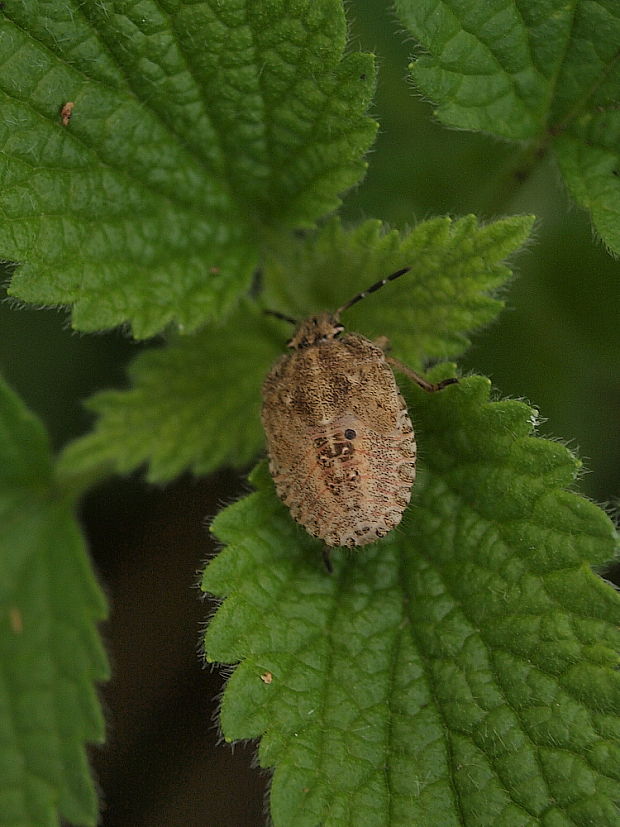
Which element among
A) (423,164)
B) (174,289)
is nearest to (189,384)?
(174,289)

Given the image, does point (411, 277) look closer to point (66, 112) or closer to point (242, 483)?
point (66, 112)

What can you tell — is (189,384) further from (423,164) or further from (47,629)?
(423,164)

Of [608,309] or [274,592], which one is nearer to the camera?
[274,592]

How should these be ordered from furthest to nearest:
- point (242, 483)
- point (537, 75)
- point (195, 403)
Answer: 1. point (242, 483)
2. point (195, 403)
3. point (537, 75)

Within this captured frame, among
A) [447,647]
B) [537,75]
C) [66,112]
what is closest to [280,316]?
[66,112]

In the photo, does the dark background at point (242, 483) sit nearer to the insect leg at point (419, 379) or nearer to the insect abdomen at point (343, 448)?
the insect leg at point (419, 379)
